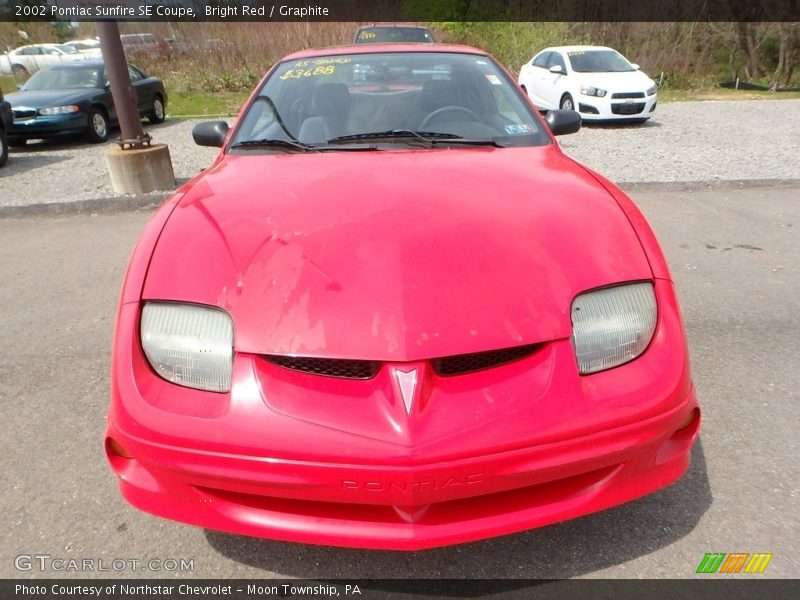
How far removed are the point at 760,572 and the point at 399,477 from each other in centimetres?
124

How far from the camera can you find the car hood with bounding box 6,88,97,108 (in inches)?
369

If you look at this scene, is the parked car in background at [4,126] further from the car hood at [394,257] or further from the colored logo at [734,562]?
the colored logo at [734,562]

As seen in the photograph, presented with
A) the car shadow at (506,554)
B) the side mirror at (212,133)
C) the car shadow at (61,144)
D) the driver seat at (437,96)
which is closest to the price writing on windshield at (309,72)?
the side mirror at (212,133)

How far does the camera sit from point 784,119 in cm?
1072

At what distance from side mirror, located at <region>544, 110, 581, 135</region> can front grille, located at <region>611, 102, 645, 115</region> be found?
786 cm

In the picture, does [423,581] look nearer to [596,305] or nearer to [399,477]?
[399,477]

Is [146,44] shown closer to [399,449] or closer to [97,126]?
[97,126]

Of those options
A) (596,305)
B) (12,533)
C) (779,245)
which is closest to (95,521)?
(12,533)

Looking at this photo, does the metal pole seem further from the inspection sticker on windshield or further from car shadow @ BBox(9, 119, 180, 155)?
the inspection sticker on windshield

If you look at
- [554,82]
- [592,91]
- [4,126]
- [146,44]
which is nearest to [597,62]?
[554,82]

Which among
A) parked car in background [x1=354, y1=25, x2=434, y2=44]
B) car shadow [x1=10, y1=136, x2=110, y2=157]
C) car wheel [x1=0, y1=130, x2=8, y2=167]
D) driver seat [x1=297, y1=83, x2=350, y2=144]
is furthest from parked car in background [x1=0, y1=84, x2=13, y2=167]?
driver seat [x1=297, y1=83, x2=350, y2=144]

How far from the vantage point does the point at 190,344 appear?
4.98 ft

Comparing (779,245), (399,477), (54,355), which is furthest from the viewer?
(779,245)

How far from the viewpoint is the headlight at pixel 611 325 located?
60.1 inches
